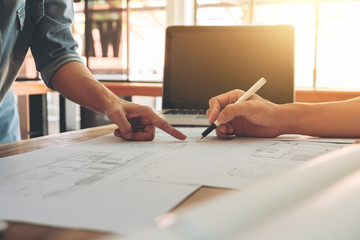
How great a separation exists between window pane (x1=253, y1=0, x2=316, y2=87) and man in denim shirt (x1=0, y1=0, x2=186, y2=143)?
3557 mm

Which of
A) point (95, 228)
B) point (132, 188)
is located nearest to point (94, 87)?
point (132, 188)

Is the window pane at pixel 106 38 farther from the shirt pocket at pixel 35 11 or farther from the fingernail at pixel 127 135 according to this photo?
the fingernail at pixel 127 135

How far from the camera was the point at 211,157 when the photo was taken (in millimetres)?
713

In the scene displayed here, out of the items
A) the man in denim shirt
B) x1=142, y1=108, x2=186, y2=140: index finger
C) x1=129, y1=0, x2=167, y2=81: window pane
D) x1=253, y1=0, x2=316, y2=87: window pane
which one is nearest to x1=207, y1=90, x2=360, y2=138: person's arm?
x1=142, y1=108, x2=186, y2=140: index finger

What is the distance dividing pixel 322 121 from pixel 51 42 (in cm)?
82

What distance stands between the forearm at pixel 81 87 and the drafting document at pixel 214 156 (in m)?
0.14

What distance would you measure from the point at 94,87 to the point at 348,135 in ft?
2.25

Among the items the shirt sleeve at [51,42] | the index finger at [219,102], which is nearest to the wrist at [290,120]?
the index finger at [219,102]

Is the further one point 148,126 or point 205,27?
point 205,27

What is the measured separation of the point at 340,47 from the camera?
17.4 ft

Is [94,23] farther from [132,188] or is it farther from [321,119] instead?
[132,188]

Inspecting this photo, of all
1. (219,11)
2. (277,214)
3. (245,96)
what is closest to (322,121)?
(245,96)

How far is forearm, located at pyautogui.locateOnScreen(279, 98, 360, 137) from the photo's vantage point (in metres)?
0.99

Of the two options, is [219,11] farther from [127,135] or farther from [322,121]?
[127,135]
